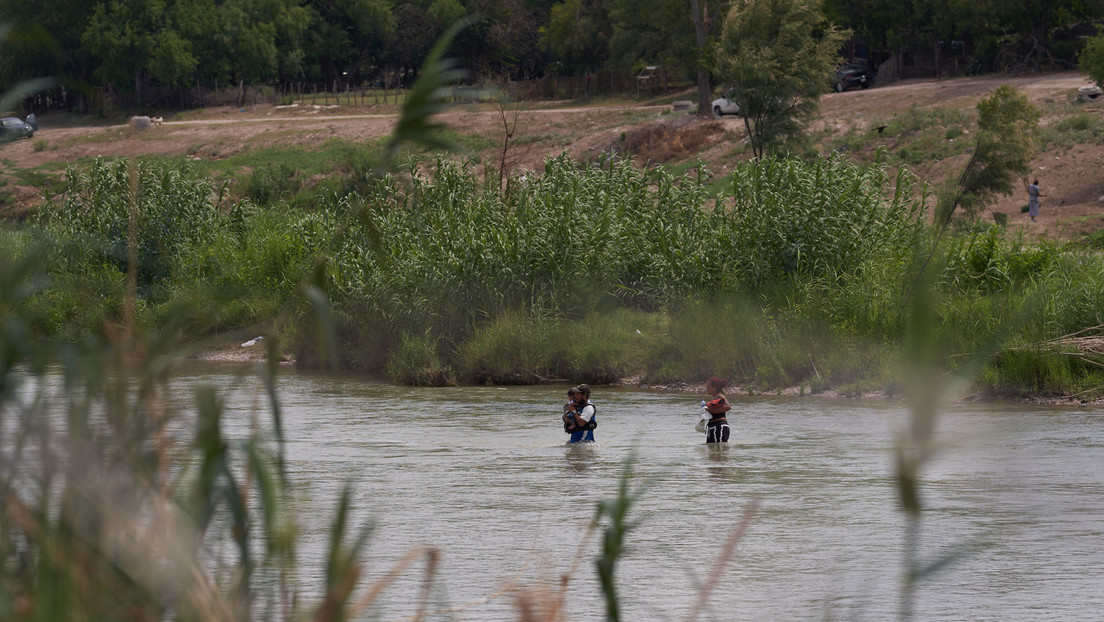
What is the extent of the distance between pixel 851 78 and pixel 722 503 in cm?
4821

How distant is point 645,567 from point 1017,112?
24.5 metres

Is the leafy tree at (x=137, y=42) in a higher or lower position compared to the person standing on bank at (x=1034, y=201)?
higher

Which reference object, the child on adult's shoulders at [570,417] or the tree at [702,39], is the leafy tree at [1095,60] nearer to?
the tree at [702,39]

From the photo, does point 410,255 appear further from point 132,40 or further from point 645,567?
point 132,40

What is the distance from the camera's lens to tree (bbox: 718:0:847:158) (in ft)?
111

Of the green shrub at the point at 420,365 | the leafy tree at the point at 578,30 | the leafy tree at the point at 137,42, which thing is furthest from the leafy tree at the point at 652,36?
the green shrub at the point at 420,365

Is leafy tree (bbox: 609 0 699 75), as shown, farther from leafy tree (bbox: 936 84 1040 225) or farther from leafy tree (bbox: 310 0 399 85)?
leafy tree (bbox: 936 84 1040 225)

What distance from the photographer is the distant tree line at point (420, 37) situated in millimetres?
55406

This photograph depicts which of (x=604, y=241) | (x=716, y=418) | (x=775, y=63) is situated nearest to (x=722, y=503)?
(x=716, y=418)

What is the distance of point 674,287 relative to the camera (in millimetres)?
23516

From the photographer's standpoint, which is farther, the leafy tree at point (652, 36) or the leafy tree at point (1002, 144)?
the leafy tree at point (652, 36)

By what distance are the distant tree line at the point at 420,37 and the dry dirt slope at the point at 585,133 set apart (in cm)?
291

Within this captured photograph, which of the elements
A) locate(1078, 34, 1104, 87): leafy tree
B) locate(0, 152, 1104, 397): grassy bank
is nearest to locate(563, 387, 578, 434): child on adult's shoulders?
locate(0, 152, 1104, 397): grassy bank

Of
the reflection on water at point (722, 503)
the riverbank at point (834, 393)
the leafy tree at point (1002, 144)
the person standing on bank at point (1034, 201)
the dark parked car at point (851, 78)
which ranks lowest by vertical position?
the riverbank at point (834, 393)
